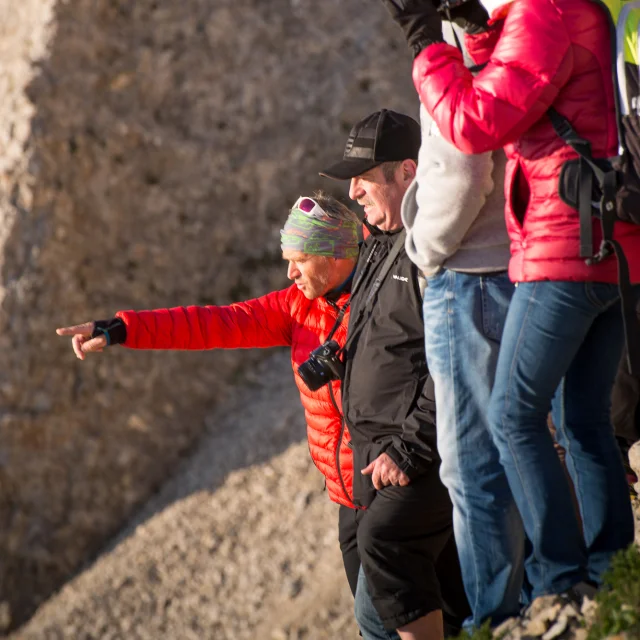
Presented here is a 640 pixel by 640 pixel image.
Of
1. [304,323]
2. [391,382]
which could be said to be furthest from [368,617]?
[304,323]

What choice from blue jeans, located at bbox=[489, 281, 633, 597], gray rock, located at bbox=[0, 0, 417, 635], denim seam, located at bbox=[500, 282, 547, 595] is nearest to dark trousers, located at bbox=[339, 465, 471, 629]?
blue jeans, located at bbox=[489, 281, 633, 597]

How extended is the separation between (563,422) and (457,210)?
76cm

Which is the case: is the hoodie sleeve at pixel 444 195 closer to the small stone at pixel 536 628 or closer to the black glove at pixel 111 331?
the small stone at pixel 536 628

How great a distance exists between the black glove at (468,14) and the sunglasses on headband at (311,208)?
4.47 feet

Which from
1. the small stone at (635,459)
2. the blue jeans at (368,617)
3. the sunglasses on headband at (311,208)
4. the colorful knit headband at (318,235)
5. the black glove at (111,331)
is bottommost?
the small stone at (635,459)

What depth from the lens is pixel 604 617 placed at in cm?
305

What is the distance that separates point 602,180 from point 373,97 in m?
7.37

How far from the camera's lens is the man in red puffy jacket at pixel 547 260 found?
2.96m

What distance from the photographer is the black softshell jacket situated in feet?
12.2

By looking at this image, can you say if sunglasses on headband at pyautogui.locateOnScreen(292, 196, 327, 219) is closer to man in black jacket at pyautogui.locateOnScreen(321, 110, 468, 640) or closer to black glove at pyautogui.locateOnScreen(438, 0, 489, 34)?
man in black jacket at pyautogui.locateOnScreen(321, 110, 468, 640)

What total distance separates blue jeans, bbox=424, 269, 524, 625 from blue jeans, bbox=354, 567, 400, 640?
0.81 metres

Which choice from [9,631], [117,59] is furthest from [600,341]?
[117,59]

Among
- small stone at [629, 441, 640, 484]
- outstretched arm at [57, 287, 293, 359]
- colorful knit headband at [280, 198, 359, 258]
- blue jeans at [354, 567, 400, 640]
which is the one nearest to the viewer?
blue jeans at [354, 567, 400, 640]

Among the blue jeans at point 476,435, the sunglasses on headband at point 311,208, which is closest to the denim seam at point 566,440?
the blue jeans at point 476,435
